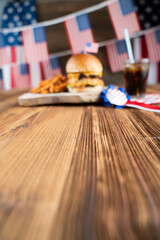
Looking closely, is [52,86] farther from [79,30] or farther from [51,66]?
[51,66]

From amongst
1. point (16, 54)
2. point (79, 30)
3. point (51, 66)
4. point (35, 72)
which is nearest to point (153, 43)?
point (79, 30)

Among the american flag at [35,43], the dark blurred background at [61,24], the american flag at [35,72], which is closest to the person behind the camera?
the american flag at [35,43]

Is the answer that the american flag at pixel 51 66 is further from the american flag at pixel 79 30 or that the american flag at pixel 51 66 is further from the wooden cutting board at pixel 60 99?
the wooden cutting board at pixel 60 99

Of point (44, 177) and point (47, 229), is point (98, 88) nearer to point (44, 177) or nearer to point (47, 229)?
point (44, 177)

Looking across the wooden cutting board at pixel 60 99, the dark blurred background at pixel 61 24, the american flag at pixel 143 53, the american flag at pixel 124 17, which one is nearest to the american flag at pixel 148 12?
the american flag at pixel 143 53

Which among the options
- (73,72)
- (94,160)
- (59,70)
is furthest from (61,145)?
(59,70)

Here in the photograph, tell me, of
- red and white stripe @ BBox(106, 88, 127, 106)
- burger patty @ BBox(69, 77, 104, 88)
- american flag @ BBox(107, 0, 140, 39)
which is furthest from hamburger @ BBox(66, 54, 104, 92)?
american flag @ BBox(107, 0, 140, 39)

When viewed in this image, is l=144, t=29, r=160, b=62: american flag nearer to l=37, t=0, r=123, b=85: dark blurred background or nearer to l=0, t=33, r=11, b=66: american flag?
l=37, t=0, r=123, b=85: dark blurred background
